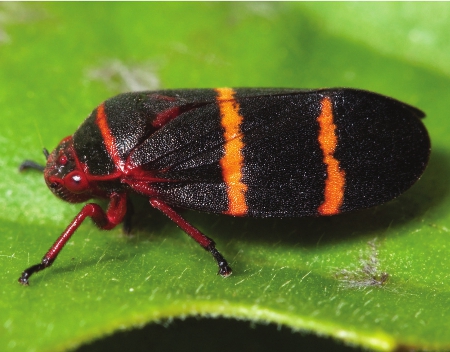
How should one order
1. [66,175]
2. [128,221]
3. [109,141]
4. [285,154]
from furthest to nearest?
[128,221], [66,175], [109,141], [285,154]

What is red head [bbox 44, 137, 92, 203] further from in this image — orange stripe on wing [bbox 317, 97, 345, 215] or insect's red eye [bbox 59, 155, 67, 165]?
orange stripe on wing [bbox 317, 97, 345, 215]

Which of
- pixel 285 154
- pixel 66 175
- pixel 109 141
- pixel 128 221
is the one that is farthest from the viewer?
pixel 128 221

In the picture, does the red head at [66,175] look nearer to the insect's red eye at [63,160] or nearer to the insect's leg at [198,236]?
the insect's red eye at [63,160]

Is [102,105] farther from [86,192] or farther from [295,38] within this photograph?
[295,38]

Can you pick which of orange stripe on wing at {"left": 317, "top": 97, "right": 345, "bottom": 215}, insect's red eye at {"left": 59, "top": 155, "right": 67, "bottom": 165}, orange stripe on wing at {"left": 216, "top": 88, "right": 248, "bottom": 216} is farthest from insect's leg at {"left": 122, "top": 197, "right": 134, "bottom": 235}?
orange stripe on wing at {"left": 317, "top": 97, "right": 345, "bottom": 215}

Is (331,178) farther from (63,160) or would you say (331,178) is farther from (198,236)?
(63,160)

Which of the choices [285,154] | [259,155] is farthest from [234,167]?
[285,154]
